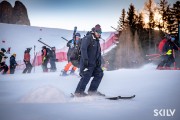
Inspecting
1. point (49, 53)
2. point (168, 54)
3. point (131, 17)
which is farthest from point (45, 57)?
point (131, 17)

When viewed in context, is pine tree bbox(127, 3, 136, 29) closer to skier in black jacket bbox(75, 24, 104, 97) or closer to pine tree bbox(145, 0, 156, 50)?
pine tree bbox(145, 0, 156, 50)

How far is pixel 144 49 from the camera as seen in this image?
2762 cm

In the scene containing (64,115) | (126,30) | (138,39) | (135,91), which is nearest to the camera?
(64,115)

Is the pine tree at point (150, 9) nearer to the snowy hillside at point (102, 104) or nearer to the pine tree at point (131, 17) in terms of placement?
the pine tree at point (131, 17)

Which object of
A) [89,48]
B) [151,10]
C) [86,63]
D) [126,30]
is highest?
[151,10]

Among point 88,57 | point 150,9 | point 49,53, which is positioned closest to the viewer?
point 88,57

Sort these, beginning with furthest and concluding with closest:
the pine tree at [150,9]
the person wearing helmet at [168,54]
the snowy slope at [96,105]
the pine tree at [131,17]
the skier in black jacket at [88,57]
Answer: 1. the pine tree at [150,9]
2. the pine tree at [131,17]
3. the person wearing helmet at [168,54]
4. the skier in black jacket at [88,57]
5. the snowy slope at [96,105]

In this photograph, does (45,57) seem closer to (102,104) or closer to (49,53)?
(49,53)

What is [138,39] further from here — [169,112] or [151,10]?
[169,112]

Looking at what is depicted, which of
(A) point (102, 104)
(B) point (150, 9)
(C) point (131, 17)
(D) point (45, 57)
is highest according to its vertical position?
(B) point (150, 9)

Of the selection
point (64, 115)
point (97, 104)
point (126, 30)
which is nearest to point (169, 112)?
point (97, 104)

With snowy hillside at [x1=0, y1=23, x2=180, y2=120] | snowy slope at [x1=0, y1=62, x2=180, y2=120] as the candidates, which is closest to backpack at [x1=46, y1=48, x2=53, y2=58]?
snowy hillside at [x1=0, y1=23, x2=180, y2=120]

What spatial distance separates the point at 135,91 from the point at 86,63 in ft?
4.27

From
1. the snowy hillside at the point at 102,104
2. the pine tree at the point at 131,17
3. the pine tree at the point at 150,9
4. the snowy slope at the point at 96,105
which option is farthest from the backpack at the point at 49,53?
the pine tree at the point at 150,9
